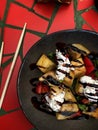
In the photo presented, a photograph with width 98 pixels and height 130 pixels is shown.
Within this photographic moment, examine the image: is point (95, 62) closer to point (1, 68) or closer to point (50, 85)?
point (50, 85)

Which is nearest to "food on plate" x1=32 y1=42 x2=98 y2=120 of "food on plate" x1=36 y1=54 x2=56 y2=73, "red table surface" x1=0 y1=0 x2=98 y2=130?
"food on plate" x1=36 y1=54 x2=56 y2=73

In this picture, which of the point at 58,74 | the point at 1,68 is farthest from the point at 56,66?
the point at 1,68

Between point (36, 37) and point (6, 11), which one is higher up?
point (6, 11)

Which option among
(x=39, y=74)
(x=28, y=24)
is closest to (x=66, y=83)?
(x=39, y=74)

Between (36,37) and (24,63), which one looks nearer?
(24,63)

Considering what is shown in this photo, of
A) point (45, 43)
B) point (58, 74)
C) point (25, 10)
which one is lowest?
point (58, 74)

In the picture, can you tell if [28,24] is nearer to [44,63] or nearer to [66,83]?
[44,63]
